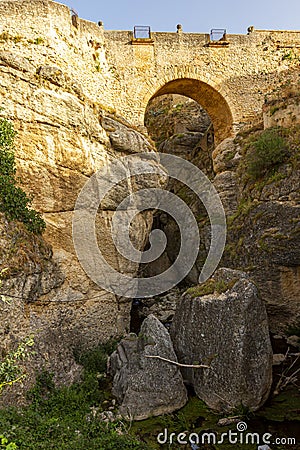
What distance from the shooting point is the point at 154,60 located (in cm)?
1634

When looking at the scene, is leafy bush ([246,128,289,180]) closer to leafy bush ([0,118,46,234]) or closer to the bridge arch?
the bridge arch

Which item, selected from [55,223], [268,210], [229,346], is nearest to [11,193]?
[55,223]

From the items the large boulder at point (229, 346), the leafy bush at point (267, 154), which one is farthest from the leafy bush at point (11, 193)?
the leafy bush at point (267, 154)

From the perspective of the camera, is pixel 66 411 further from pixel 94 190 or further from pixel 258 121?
pixel 258 121

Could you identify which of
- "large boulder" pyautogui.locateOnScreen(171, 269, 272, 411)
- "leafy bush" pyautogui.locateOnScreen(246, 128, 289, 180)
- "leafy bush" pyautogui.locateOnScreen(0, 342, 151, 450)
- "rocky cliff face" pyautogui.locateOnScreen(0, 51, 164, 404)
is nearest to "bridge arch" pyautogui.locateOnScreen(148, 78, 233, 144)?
"leafy bush" pyautogui.locateOnScreen(246, 128, 289, 180)

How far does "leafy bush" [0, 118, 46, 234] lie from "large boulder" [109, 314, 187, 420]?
3847 millimetres

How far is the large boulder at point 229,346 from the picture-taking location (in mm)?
7879

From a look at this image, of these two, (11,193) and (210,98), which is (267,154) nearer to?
(210,98)

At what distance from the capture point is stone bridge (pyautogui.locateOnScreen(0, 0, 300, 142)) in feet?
43.2

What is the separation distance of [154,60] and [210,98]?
328cm

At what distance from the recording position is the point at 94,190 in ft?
36.6

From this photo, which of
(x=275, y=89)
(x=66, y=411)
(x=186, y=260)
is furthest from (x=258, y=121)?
(x=66, y=411)

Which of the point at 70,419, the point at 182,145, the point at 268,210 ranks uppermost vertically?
the point at 182,145

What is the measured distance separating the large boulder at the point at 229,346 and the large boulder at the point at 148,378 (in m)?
0.46
